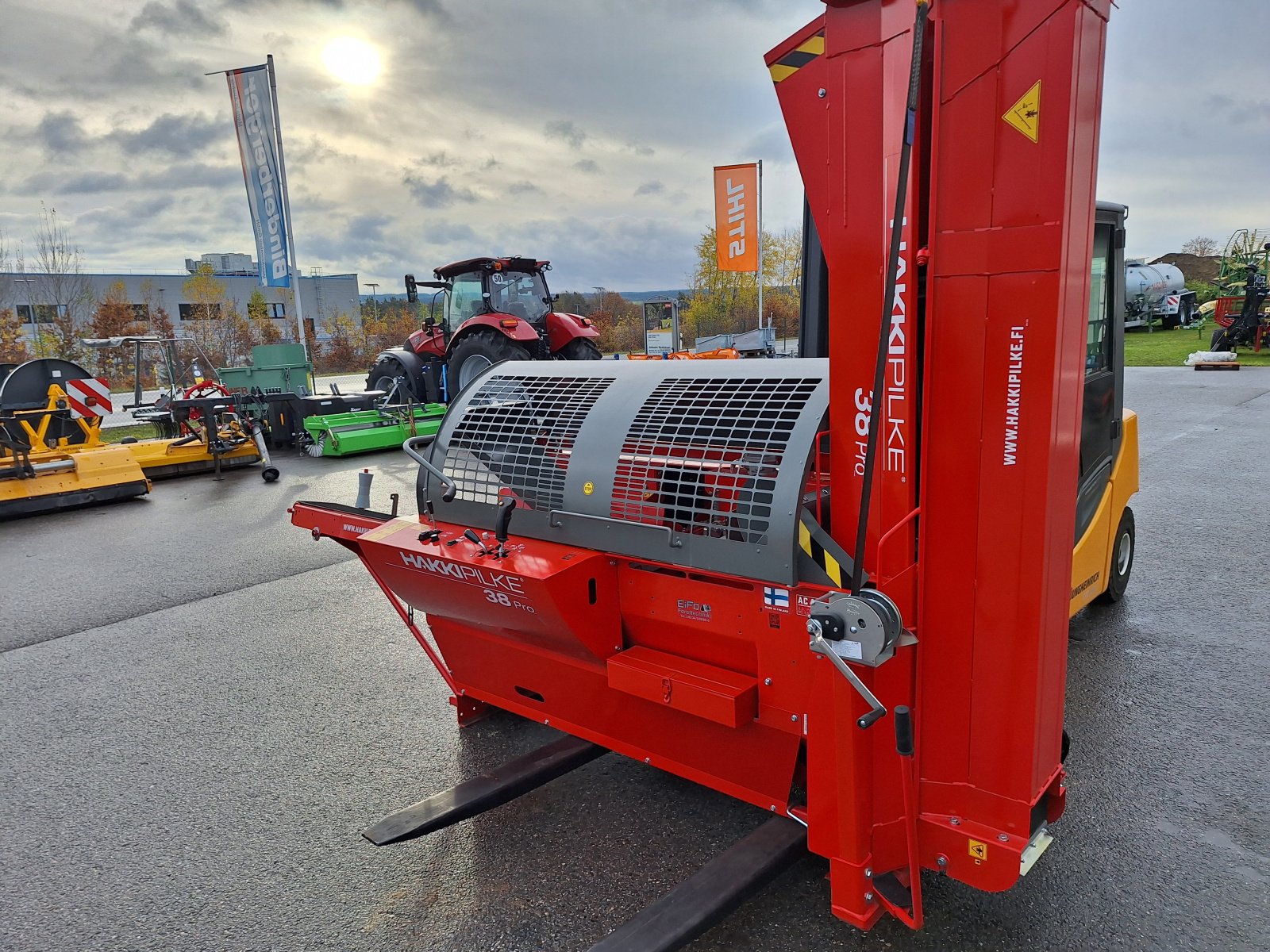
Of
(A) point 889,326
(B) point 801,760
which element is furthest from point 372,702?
(A) point 889,326

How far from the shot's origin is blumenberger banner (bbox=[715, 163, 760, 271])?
19031 millimetres

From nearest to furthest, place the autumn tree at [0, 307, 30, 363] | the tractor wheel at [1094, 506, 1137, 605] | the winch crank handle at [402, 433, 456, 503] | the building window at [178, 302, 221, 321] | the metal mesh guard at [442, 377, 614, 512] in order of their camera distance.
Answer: the winch crank handle at [402, 433, 456, 503]
the metal mesh guard at [442, 377, 614, 512]
the tractor wheel at [1094, 506, 1137, 605]
the autumn tree at [0, 307, 30, 363]
the building window at [178, 302, 221, 321]

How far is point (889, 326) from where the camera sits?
179 cm

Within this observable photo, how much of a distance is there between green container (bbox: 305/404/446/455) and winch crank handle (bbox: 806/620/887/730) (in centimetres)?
949

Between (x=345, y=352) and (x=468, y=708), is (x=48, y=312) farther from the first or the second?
(x=468, y=708)

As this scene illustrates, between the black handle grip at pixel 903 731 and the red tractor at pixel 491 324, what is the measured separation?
9.87 metres

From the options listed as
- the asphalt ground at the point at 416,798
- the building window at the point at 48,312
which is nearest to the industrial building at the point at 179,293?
the building window at the point at 48,312

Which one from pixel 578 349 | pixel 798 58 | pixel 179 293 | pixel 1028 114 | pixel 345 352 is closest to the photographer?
pixel 1028 114

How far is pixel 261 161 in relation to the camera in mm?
15742

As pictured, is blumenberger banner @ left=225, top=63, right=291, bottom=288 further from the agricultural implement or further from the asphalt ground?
the agricultural implement

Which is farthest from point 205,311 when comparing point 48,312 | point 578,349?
point 578,349

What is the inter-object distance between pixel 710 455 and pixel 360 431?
955 centimetres

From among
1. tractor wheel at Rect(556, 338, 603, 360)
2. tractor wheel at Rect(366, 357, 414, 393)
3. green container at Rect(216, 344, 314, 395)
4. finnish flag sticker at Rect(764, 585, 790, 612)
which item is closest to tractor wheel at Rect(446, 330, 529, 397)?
tractor wheel at Rect(556, 338, 603, 360)

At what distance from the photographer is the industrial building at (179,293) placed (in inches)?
912
